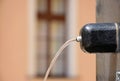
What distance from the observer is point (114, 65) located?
1.00 m

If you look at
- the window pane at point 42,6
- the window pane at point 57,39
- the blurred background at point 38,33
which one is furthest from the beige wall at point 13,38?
the window pane at point 57,39

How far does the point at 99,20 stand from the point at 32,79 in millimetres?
5877

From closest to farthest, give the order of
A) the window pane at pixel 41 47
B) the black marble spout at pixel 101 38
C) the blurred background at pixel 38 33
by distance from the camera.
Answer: the black marble spout at pixel 101 38 < the blurred background at pixel 38 33 < the window pane at pixel 41 47

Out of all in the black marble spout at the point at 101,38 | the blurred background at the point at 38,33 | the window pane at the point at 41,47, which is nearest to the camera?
the black marble spout at the point at 101,38

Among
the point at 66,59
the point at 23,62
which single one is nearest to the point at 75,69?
the point at 66,59

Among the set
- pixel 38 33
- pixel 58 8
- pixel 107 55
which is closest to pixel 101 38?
pixel 107 55

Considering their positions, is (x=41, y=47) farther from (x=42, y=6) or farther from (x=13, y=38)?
(x=42, y=6)

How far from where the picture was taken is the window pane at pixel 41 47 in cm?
714

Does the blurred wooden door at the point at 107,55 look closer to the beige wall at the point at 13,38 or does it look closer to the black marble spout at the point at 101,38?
the black marble spout at the point at 101,38

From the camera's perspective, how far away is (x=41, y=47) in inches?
285

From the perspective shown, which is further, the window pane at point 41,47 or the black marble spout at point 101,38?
the window pane at point 41,47

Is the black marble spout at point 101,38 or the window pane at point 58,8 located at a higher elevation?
the black marble spout at point 101,38

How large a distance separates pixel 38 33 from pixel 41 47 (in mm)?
210

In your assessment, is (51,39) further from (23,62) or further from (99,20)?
(99,20)
